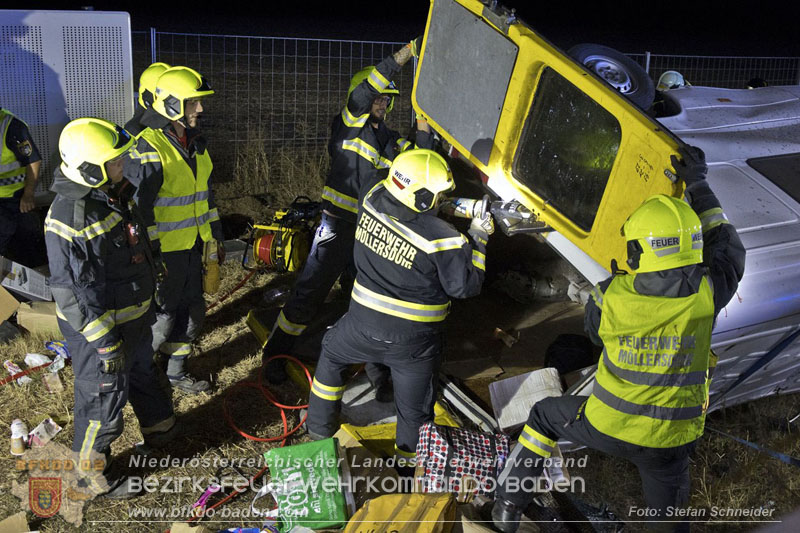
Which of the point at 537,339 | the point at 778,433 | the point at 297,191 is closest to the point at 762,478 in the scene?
the point at 778,433

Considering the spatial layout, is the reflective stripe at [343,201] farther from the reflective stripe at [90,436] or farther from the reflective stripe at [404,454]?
the reflective stripe at [90,436]

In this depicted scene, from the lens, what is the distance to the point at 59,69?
648 cm

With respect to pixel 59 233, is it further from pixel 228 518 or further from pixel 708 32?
pixel 708 32

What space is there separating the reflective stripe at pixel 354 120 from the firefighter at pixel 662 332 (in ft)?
7.82

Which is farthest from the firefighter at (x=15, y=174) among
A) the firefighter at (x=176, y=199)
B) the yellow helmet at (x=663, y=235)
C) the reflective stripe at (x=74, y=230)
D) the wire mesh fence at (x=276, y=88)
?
the yellow helmet at (x=663, y=235)

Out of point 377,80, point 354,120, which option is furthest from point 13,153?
point 377,80

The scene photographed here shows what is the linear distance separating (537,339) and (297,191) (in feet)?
12.3

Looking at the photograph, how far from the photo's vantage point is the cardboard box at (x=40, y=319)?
583 cm

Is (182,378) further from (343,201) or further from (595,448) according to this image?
(595,448)

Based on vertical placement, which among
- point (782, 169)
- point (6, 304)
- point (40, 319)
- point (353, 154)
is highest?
point (782, 169)

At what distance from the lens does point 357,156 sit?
5.45 m

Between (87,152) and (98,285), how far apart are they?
699 millimetres

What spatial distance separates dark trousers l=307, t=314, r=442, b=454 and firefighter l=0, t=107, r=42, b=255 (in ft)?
10.2

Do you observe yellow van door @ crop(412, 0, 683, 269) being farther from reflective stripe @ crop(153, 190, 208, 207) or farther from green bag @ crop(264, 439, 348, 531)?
green bag @ crop(264, 439, 348, 531)
